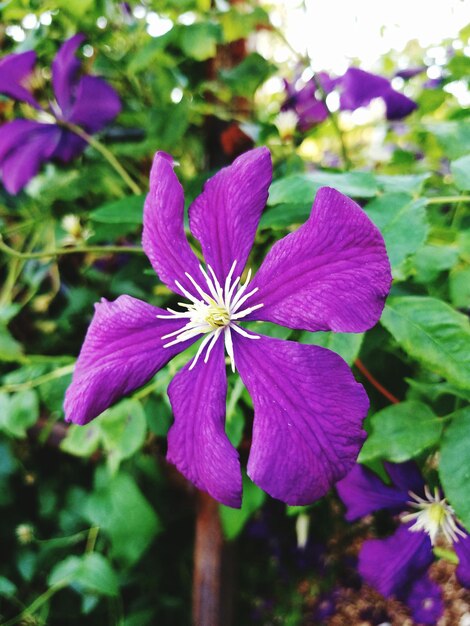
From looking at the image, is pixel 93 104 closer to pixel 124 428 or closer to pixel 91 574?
pixel 124 428

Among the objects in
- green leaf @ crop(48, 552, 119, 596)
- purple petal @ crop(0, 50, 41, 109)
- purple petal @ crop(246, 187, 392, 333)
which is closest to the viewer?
purple petal @ crop(246, 187, 392, 333)

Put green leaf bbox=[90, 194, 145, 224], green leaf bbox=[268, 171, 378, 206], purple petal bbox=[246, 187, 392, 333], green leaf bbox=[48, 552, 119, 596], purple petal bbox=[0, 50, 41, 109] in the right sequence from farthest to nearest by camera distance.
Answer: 1. green leaf bbox=[48, 552, 119, 596]
2. purple petal bbox=[0, 50, 41, 109]
3. green leaf bbox=[90, 194, 145, 224]
4. green leaf bbox=[268, 171, 378, 206]
5. purple petal bbox=[246, 187, 392, 333]

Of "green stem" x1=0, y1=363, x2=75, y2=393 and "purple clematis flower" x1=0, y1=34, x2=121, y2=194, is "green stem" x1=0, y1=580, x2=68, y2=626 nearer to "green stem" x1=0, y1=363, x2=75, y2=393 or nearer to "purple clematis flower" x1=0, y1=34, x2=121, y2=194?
"green stem" x1=0, y1=363, x2=75, y2=393

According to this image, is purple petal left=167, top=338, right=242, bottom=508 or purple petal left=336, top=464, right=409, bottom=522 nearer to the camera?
purple petal left=167, top=338, right=242, bottom=508

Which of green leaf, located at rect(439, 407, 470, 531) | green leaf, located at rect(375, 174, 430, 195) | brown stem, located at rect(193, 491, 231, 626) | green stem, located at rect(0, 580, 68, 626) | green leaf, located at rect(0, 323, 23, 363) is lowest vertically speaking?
green stem, located at rect(0, 580, 68, 626)

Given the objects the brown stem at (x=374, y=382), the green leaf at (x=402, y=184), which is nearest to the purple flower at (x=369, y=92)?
the green leaf at (x=402, y=184)

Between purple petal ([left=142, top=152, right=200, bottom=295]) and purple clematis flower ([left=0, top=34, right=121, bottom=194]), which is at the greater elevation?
purple petal ([left=142, top=152, right=200, bottom=295])

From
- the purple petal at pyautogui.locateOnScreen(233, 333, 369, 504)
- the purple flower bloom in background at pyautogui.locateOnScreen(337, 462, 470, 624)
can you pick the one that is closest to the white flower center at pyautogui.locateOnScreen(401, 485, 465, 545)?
the purple flower bloom in background at pyautogui.locateOnScreen(337, 462, 470, 624)
